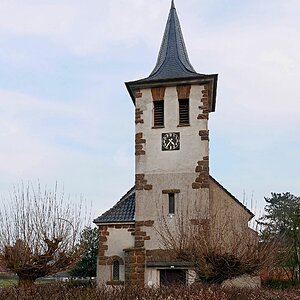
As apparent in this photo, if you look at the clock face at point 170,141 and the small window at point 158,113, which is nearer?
the clock face at point 170,141

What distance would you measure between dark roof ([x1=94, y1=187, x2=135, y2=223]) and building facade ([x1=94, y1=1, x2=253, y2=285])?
0.04m

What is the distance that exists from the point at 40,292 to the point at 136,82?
14434 mm

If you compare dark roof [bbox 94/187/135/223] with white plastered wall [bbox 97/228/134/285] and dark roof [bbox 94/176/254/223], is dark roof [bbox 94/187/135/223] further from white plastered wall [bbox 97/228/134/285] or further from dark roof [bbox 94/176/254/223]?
white plastered wall [bbox 97/228/134/285]

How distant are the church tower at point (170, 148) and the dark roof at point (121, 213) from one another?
0.56 metres

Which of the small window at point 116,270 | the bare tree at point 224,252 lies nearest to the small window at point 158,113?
the bare tree at point 224,252

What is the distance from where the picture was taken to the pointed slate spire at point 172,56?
2222 cm

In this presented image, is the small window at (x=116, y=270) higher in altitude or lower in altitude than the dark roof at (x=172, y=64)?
lower

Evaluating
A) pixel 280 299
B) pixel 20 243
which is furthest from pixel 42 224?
pixel 280 299

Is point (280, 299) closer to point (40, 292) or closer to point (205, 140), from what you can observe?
point (40, 292)

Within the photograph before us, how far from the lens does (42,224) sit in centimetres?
1552

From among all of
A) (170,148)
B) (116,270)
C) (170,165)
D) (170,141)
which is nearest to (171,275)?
(116,270)

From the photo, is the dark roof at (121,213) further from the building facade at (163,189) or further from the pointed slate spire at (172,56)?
the pointed slate spire at (172,56)

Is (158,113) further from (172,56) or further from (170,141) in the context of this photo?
(172,56)

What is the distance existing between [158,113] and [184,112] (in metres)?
1.18
